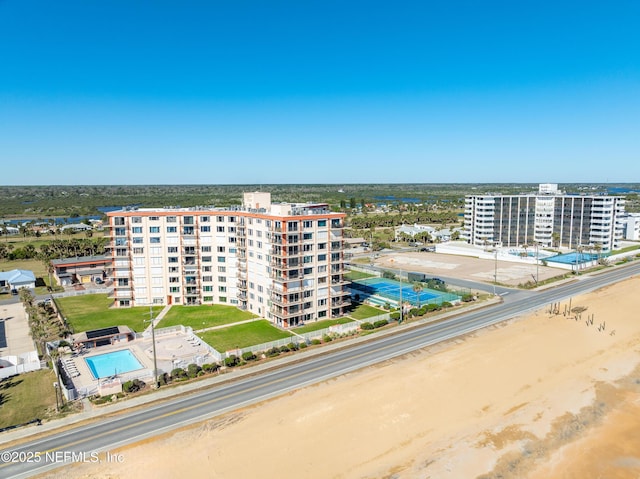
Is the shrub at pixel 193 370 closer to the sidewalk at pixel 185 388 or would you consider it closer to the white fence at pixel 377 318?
the sidewalk at pixel 185 388

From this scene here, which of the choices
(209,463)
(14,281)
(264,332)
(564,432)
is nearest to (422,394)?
(564,432)

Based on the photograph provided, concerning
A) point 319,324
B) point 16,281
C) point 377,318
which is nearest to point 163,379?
point 319,324

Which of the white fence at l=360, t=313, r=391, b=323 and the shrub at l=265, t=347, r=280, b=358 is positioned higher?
the white fence at l=360, t=313, r=391, b=323

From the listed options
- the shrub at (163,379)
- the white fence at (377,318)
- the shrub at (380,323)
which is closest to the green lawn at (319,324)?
the white fence at (377,318)

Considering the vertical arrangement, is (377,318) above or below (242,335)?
above

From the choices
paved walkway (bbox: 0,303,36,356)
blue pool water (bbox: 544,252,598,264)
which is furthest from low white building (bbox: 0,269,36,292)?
blue pool water (bbox: 544,252,598,264)

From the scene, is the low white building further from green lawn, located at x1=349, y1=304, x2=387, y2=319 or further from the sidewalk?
green lawn, located at x1=349, y1=304, x2=387, y2=319

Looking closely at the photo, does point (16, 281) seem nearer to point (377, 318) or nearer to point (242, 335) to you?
point (242, 335)
